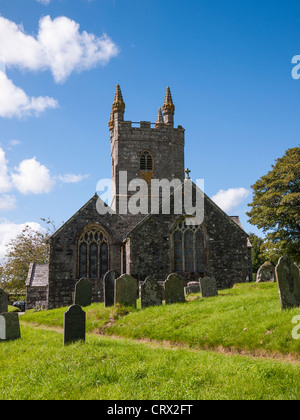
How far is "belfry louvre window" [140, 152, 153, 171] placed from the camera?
31484 mm

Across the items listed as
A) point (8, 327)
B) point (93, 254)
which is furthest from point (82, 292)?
point (8, 327)

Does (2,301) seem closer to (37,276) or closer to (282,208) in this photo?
(37,276)

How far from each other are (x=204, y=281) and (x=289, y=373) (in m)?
8.17

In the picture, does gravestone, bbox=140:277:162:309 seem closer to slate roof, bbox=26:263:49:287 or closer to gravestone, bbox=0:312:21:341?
gravestone, bbox=0:312:21:341

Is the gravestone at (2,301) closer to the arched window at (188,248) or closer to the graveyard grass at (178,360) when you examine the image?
the graveyard grass at (178,360)

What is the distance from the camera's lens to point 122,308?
12867mm

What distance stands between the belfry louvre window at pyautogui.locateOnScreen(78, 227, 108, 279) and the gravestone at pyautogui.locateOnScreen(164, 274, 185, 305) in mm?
9054

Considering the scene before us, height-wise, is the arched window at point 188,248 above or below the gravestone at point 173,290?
above

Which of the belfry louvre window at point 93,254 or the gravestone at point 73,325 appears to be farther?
the belfry louvre window at point 93,254

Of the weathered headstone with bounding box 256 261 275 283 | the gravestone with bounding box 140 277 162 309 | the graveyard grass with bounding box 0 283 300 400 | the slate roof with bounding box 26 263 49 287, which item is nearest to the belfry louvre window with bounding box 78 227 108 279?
the slate roof with bounding box 26 263 49 287

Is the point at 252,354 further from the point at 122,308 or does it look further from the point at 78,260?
the point at 78,260

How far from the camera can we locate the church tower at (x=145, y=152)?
31.1 meters

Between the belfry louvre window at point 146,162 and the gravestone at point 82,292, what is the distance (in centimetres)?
1676

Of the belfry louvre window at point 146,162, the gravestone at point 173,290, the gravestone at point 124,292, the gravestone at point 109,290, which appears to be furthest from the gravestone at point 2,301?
the belfry louvre window at point 146,162
